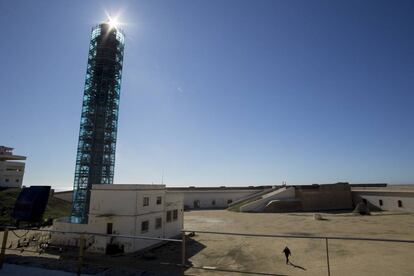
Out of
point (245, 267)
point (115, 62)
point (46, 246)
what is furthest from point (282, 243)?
point (115, 62)

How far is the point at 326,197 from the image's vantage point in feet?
193

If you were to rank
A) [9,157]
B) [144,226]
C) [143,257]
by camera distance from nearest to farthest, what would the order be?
[143,257], [144,226], [9,157]

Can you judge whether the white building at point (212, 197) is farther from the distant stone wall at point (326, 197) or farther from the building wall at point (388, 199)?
the building wall at point (388, 199)

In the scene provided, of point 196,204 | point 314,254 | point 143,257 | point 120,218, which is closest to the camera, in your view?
point 143,257

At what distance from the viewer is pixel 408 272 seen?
17.5 m

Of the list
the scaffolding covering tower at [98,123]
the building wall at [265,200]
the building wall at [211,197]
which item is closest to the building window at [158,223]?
the scaffolding covering tower at [98,123]

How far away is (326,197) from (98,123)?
47255 mm

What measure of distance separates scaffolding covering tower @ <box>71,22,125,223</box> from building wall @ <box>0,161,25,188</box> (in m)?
35.6

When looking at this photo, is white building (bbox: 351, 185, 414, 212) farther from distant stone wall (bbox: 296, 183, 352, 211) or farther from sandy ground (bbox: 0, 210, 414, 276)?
sandy ground (bbox: 0, 210, 414, 276)

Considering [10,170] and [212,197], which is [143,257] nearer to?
[212,197]

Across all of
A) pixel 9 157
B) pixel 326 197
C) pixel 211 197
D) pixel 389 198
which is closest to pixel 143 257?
pixel 326 197

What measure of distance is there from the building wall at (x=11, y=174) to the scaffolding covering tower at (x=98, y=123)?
35624 millimetres

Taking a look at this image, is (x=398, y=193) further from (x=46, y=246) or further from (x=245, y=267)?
(x=46, y=246)

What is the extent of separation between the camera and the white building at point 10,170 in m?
63.2
